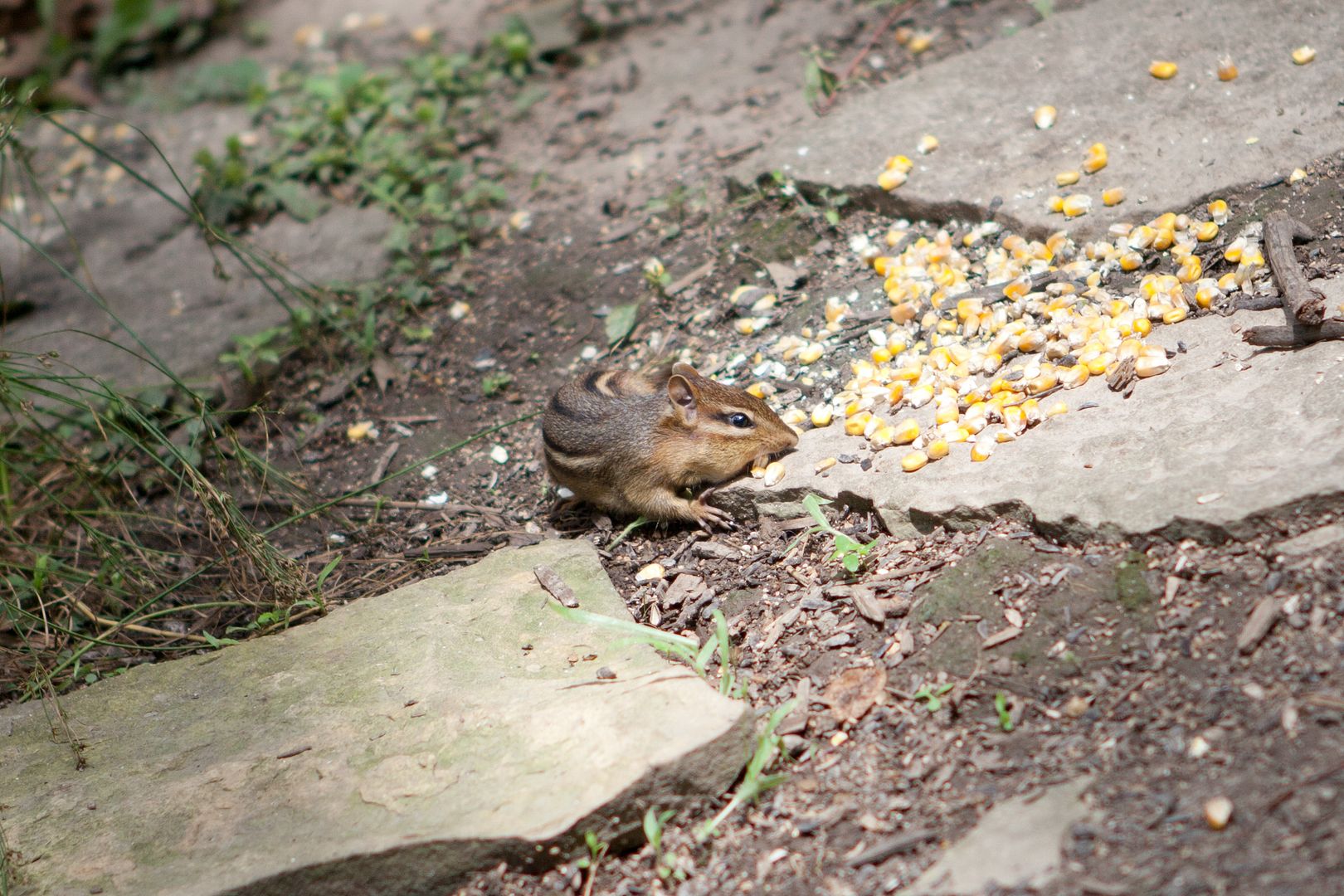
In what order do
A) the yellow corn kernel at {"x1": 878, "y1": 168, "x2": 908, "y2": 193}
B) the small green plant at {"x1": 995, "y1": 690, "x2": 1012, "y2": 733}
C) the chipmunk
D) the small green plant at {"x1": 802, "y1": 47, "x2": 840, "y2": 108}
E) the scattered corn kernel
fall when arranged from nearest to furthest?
the small green plant at {"x1": 995, "y1": 690, "x2": 1012, "y2": 733} → the scattered corn kernel → the chipmunk → the yellow corn kernel at {"x1": 878, "y1": 168, "x2": 908, "y2": 193} → the small green plant at {"x1": 802, "y1": 47, "x2": 840, "y2": 108}

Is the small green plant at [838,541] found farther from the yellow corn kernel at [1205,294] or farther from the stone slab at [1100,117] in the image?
the stone slab at [1100,117]

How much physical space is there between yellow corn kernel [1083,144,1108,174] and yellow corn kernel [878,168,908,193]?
2.68ft

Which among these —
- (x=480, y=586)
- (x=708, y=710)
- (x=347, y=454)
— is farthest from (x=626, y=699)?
(x=347, y=454)

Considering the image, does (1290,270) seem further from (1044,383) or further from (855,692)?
(855,692)

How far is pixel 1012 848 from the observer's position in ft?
8.27

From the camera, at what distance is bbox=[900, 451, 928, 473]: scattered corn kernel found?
3779 millimetres

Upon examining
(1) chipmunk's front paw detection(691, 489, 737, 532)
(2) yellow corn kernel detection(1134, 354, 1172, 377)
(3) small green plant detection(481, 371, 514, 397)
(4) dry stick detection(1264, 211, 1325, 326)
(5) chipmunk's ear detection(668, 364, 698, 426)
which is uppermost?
(4) dry stick detection(1264, 211, 1325, 326)

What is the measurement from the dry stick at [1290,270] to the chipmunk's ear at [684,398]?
210 centimetres

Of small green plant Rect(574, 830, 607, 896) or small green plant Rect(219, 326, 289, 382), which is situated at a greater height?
small green plant Rect(219, 326, 289, 382)

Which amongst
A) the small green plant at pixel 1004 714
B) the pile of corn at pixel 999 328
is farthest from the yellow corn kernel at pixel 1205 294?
the small green plant at pixel 1004 714

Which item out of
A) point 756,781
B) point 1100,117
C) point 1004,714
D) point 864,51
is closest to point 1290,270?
point 1100,117

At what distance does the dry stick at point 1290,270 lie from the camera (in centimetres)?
340

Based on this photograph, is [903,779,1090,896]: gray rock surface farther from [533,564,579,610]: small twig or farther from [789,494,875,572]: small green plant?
[533,564,579,610]: small twig

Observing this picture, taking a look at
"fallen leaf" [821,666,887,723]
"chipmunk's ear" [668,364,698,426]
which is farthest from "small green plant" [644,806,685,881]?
"chipmunk's ear" [668,364,698,426]
